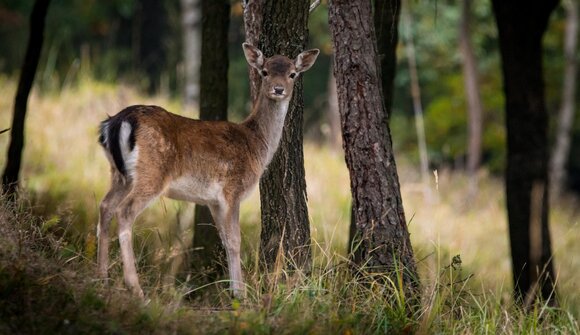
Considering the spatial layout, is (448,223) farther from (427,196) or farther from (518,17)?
(518,17)

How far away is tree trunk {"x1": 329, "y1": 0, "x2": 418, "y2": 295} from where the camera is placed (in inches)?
273

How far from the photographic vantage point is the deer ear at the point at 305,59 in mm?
7742

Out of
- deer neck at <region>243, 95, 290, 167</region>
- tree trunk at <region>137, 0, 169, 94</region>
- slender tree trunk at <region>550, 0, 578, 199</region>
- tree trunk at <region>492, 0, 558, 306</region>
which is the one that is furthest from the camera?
slender tree trunk at <region>550, 0, 578, 199</region>

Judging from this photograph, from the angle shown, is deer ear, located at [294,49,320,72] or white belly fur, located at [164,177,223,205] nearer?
white belly fur, located at [164,177,223,205]

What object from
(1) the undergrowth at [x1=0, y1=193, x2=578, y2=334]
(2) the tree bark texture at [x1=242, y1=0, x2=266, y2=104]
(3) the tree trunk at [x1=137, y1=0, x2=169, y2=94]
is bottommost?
(1) the undergrowth at [x1=0, y1=193, x2=578, y2=334]

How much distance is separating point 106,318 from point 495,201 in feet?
43.4

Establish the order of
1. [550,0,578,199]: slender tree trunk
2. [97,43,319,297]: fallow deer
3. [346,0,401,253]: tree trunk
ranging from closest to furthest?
1. [97,43,319,297]: fallow deer
2. [346,0,401,253]: tree trunk
3. [550,0,578,199]: slender tree trunk

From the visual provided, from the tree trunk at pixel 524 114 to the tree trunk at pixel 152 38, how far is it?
436 inches

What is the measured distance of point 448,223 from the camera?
1537 cm

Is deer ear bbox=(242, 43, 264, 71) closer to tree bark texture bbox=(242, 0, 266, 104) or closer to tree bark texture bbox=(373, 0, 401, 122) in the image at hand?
tree bark texture bbox=(242, 0, 266, 104)

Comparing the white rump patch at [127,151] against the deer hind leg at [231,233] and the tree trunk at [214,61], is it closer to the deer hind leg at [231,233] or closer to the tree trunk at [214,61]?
the deer hind leg at [231,233]

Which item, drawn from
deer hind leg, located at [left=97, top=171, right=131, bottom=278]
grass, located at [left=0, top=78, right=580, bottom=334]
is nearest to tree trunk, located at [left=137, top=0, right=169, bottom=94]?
grass, located at [left=0, top=78, right=580, bottom=334]

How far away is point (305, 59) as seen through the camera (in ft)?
25.5

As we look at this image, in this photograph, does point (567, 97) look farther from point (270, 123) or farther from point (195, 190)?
point (195, 190)
